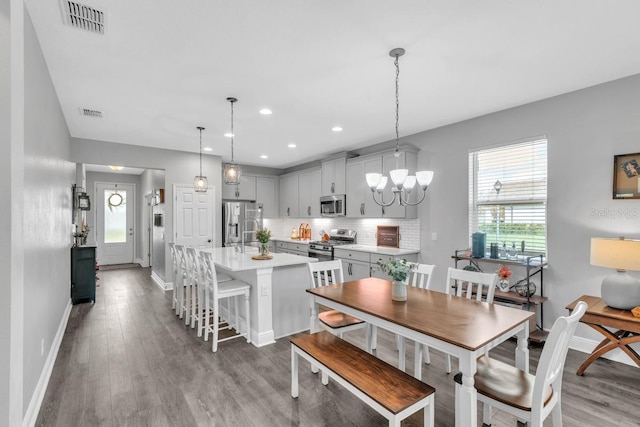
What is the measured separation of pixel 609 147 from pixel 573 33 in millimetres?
1478

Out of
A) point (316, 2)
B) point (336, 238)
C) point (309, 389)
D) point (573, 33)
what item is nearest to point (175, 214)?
point (336, 238)

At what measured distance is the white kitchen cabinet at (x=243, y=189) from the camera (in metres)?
7.21

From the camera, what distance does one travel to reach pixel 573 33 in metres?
2.30

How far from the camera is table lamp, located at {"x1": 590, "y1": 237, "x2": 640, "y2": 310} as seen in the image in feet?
8.55


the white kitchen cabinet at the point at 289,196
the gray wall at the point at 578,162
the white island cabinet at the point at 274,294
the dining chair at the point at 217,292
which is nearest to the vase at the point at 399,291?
the white island cabinet at the point at 274,294

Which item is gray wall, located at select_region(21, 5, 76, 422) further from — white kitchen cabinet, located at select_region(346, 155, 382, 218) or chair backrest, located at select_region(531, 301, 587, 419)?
white kitchen cabinet, located at select_region(346, 155, 382, 218)

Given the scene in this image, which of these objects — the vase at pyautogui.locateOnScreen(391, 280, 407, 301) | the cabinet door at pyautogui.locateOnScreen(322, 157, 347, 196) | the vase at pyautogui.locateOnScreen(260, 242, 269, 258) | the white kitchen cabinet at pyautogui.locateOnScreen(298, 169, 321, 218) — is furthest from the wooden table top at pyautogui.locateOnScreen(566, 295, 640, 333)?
the white kitchen cabinet at pyautogui.locateOnScreen(298, 169, 321, 218)

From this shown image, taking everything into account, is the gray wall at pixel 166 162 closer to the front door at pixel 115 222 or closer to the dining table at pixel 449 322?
the front door at pixel 115 222

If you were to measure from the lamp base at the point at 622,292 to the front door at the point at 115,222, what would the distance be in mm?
10438

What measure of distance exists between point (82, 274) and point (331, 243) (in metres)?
4.27

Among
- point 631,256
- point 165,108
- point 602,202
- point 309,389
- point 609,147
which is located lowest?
point 309,389

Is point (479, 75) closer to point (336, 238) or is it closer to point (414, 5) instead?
point (414, 5)

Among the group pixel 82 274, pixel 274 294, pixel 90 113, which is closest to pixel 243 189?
pixel 82 274

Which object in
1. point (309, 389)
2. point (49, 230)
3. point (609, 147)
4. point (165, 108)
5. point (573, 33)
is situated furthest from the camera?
point (165, 108)
